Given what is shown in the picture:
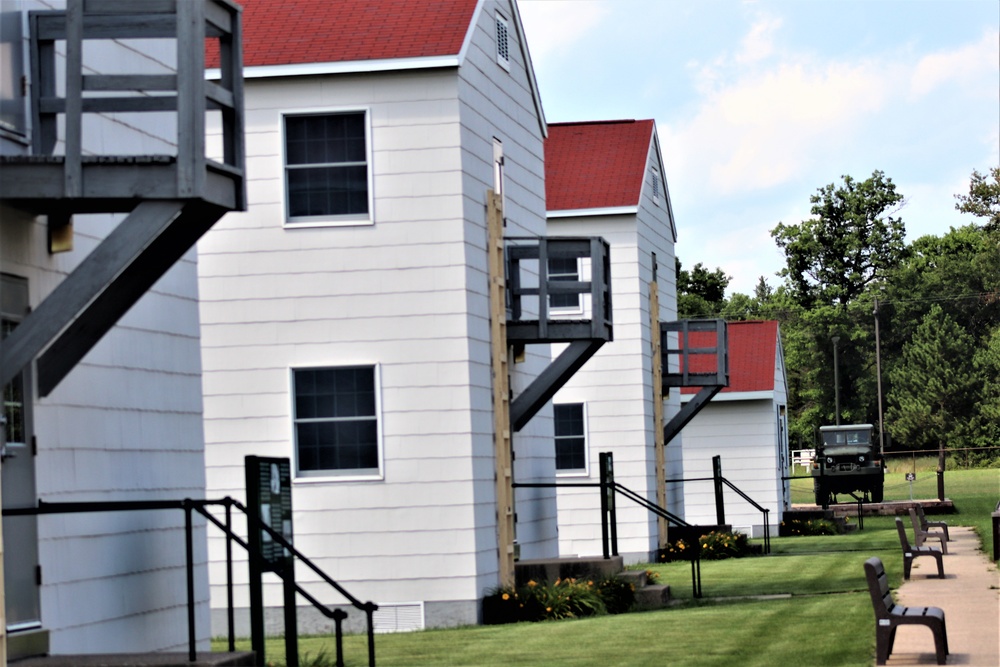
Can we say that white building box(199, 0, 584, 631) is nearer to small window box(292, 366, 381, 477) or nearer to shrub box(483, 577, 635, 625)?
small window box(292, 366, 381, 477)

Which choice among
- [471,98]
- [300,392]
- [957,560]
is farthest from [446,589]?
[957,560]

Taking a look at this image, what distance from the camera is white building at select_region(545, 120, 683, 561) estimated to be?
3005cm

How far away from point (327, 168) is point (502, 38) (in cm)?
399

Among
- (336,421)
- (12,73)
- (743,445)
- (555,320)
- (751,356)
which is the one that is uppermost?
(12,73)

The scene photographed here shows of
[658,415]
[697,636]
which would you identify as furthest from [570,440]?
[697,636]

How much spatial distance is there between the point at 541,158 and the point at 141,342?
→ 1287cm

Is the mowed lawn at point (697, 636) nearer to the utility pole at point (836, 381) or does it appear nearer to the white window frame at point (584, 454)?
the white window frame at point (584, 454)

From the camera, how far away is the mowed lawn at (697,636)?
47.9 ft

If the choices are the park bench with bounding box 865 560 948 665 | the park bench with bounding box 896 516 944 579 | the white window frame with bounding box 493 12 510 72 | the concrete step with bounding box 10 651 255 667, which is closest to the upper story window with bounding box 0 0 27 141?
the concrete step with bounding box 10 651 255 667

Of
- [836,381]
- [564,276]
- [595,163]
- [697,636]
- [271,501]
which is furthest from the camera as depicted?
[836,381]

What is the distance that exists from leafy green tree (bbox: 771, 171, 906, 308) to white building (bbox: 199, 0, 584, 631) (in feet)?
243

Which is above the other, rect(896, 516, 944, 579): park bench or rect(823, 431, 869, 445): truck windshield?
rect(823, 431, 869, 445): truck windshield

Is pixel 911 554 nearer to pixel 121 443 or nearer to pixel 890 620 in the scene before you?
pixel 890 620

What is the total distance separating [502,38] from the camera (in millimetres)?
22469
